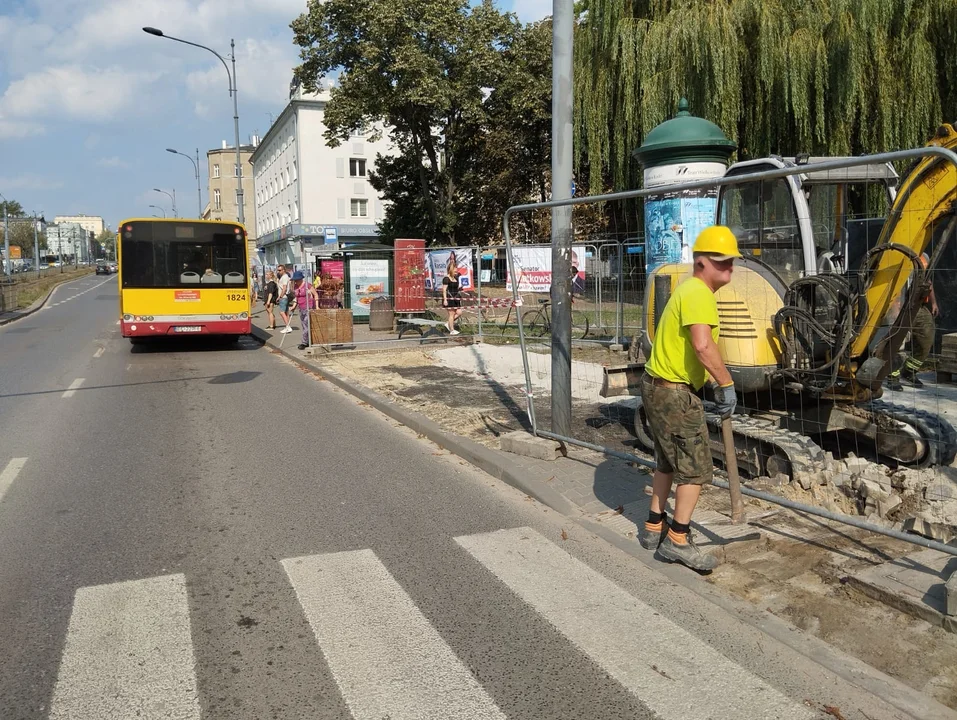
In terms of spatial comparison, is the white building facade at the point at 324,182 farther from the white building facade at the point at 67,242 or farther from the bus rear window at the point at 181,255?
the white building facade at the point at 67,242

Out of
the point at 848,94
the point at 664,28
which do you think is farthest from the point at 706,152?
the point at 664,28

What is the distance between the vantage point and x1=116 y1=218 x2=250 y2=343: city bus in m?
16.4


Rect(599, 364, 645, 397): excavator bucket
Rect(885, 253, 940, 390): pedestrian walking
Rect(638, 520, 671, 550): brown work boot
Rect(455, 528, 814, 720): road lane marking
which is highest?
Rect(885, 253, 940, 390): pedestrian walking

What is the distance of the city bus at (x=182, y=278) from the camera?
16438 mm

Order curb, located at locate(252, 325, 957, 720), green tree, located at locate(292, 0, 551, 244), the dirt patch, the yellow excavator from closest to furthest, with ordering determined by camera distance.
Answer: curb, located at locate(252, 325, 957, 720) < the dirt patch < the yellow excavator < green tree, located at locate(292, 0, 551, 244)

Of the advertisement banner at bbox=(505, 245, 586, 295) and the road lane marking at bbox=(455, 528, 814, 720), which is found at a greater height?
the advertisement banner at bbox=(505, 245, 586, 295)

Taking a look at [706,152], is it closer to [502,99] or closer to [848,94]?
[848,94]

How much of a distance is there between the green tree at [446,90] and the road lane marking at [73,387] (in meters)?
23.1

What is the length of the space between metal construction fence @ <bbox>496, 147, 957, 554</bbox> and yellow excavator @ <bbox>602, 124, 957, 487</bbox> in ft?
0.04

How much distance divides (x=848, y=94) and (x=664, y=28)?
421 centimetres

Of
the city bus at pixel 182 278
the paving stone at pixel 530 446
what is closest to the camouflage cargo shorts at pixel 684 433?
the paving stone at pixel 530 446

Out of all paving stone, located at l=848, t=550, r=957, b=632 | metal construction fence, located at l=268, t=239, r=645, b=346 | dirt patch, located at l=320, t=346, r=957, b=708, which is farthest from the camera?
metal construction fence, located at l=268, t=239, r=645, b=346

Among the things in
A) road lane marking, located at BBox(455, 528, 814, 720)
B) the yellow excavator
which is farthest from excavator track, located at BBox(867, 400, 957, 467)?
road lane marking, located at BBox(455, 528, 814, 720)

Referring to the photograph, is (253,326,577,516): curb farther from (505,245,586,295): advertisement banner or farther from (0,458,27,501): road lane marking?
(0,458,27,501): road lane marking
